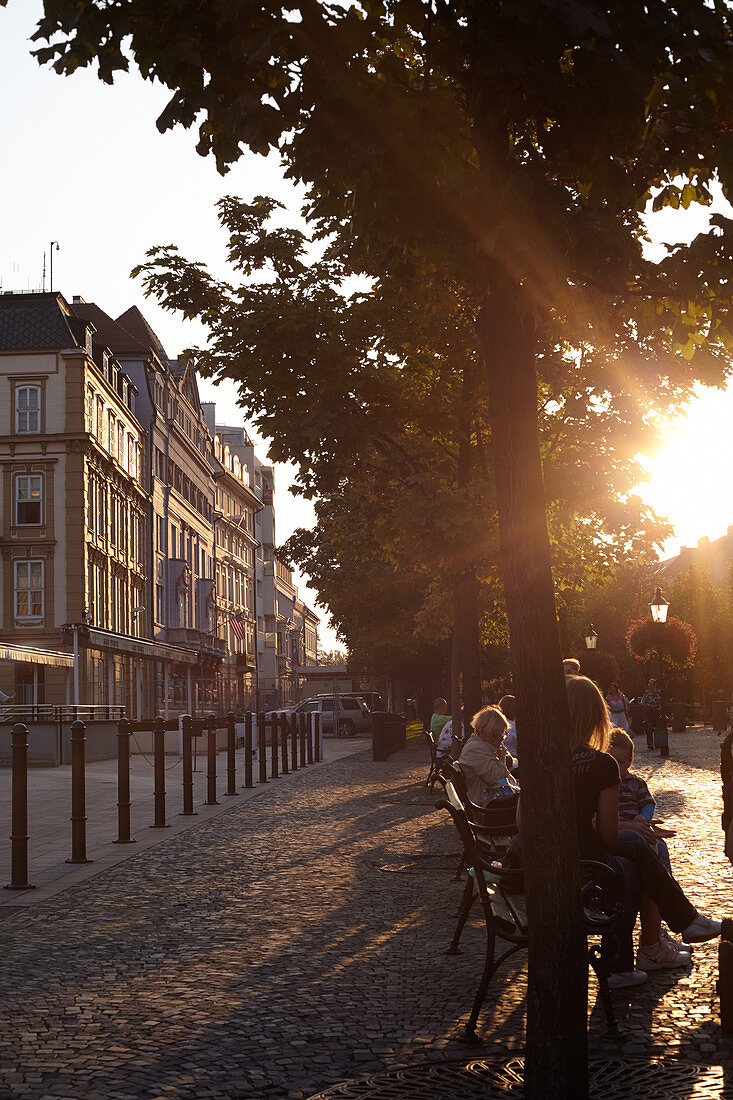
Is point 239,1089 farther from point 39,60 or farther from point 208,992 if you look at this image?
point 39,60

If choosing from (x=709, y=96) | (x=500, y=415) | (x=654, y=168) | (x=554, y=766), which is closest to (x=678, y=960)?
(x=554, y=766)

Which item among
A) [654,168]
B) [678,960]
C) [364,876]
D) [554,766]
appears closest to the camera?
[554,766]

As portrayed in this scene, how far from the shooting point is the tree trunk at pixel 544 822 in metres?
4.48

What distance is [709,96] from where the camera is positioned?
4.23 meters

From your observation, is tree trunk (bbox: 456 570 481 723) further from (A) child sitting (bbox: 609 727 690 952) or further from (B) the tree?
(B) the tree

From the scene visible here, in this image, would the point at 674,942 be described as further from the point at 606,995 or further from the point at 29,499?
the point at 29,499

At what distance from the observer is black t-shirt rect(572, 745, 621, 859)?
21.4 feet

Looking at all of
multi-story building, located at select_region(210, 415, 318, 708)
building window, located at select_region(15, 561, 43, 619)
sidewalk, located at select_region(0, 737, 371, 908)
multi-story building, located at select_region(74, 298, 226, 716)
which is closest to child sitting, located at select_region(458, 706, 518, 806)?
sidewalk, located at select_region(0, 737, 371, 908)

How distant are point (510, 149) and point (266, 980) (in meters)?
4.22

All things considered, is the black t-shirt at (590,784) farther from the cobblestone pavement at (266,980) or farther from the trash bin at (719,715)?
the trash bin at (719,715)

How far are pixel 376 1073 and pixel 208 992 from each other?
1745 millimetres

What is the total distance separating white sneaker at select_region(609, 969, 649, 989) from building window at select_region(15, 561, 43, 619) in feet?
143

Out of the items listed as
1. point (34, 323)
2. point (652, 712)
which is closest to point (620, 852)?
point (652, 712)

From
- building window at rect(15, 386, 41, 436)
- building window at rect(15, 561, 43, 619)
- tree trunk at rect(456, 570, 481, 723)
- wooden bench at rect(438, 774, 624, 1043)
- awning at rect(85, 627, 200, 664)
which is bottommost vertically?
wooden bench at rect(438, 774, 624, 1043)
